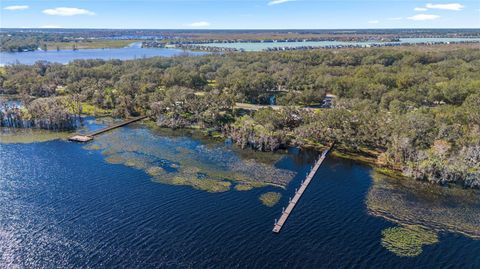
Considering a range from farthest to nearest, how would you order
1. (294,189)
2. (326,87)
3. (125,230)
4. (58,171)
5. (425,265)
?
(326,87)
(58,171)
(294,189)
(125,230)
(425,265)

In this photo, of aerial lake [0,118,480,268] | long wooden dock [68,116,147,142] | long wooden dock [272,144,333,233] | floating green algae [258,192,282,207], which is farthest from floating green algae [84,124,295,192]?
floating green algae [258,192,282,207]

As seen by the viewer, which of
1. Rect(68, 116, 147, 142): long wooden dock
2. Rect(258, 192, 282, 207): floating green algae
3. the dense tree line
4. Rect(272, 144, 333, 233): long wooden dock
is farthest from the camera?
Rect(68, 116, 147, 142): long wooden dock

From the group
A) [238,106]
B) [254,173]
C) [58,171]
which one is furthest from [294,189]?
[238,106]

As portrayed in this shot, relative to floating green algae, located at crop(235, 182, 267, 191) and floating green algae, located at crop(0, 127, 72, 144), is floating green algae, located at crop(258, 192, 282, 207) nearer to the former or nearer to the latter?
floating green algae, located at crop(235, 182, 267, 191)

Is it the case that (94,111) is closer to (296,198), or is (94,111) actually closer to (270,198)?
(270,198)

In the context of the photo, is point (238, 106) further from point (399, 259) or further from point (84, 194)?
point (399, 259)

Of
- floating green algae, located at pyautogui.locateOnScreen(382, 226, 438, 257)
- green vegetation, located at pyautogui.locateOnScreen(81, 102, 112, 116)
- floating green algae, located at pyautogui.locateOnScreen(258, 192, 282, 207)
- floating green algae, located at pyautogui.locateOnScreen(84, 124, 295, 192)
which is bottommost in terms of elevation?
floating green algae, located at pyautogui.locateOnScreen(382, 226, 438, 257)

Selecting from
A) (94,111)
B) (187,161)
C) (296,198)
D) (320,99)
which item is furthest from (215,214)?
(94,111)
